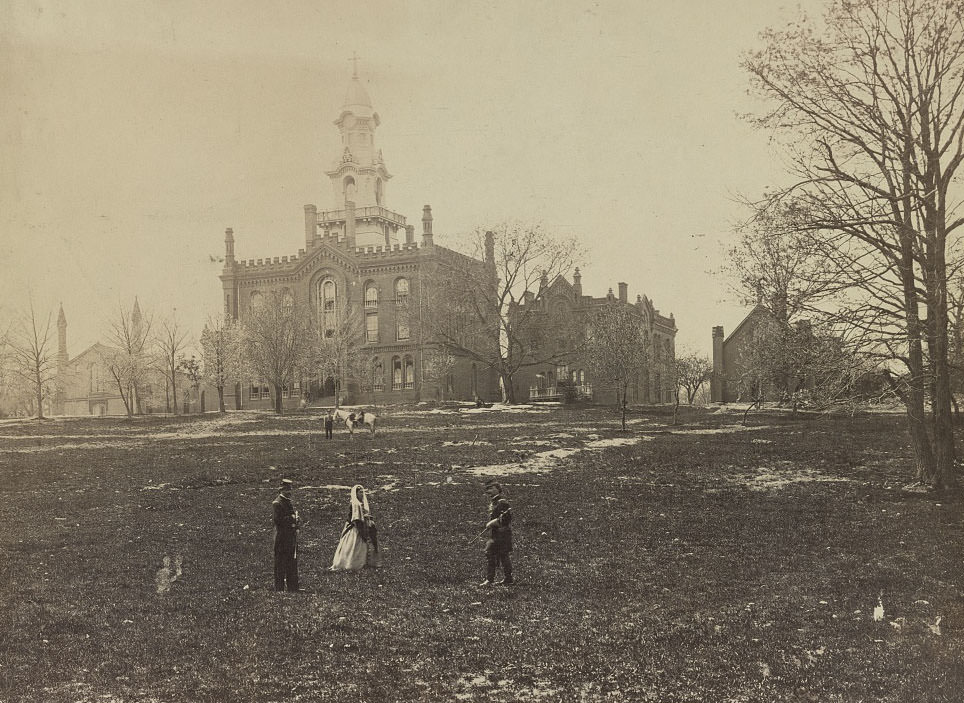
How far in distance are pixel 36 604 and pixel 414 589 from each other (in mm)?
4745

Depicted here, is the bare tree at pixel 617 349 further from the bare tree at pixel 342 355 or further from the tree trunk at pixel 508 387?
the bare tree at pixel 342 355

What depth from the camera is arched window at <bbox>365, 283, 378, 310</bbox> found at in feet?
169

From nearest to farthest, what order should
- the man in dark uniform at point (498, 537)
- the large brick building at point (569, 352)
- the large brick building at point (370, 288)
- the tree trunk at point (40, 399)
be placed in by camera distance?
1. the man in dark uniform at point (498, 537)
2. the tree trunk at point (40, 399)
3. the large brick building at point (569, 352)
4. the large brick building at point (370, 288)

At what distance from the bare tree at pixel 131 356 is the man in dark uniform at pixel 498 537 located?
352 inches

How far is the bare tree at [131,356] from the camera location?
16697 millimetres

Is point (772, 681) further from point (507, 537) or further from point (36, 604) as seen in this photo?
point (36, 604)

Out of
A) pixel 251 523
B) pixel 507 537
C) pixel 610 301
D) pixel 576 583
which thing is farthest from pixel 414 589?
pixel 610 301

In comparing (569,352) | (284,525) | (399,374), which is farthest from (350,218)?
(284,525)

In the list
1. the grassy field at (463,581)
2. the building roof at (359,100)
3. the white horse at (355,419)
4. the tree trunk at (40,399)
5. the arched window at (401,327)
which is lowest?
the grassy field at (463,581)

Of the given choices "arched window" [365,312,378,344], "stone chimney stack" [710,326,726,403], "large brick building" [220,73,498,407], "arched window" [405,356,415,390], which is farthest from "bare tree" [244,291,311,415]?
"stone chimney stack" [710,326,726,403]

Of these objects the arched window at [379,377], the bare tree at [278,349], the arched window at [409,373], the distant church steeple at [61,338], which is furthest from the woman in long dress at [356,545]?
the arched window at [409,373]

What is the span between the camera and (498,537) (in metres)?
10.7

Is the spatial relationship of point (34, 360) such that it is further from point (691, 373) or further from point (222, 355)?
point (691, 373)

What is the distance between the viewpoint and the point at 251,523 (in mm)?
13180
